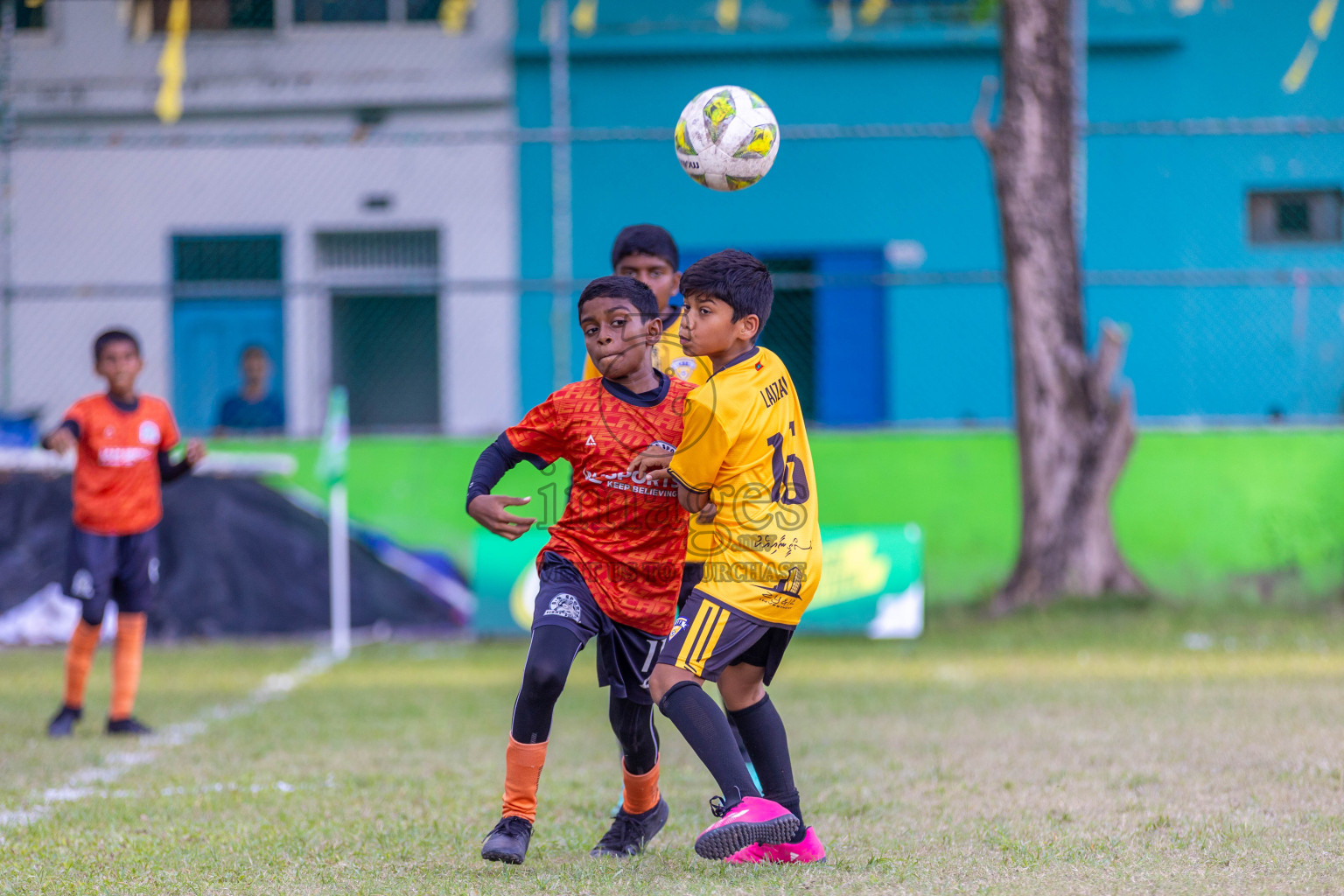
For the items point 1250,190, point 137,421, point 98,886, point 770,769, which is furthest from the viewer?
point 1250,190

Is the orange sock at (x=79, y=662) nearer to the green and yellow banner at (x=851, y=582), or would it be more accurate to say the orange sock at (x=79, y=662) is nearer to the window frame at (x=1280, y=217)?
the green and yellow banner at (x=851, y=582)

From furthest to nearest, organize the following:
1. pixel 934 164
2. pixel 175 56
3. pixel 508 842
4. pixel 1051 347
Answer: pixel 175 56 → pixel 934 164 → pixel 1051 347 → pixel 508 842

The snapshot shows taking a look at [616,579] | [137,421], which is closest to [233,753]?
[137,421]

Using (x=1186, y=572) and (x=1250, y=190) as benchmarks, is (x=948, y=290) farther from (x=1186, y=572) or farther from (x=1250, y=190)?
(x=1186, y=572)

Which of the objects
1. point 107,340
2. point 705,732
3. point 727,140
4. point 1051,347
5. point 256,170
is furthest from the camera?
point 256,170

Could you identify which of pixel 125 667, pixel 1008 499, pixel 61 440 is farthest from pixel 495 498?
pixel 1008 499

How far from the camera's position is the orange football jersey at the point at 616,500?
416 cm

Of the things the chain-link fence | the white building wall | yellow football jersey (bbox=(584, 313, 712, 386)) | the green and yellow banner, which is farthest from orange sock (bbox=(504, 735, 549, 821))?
the white building wall

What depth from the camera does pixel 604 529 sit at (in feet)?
13.7

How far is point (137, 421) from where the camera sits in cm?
720

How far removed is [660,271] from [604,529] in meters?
1.26

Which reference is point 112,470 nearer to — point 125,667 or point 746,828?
point 125,667

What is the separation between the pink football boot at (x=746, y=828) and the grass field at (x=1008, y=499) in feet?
25.7

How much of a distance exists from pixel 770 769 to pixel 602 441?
1.03 metres
